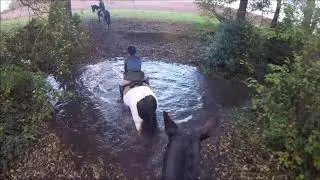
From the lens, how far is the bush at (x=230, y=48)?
40.4ft

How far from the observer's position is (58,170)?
741 centimetres

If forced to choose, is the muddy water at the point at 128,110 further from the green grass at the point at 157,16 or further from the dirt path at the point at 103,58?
the green grass at the point at 157,16

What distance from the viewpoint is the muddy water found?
25.6 feet

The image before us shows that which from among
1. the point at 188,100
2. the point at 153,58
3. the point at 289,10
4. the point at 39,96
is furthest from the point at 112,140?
the point at 153,58

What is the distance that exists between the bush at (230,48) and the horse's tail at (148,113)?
4.86 meters

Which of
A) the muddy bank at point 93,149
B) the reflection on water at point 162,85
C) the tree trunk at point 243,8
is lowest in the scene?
the muddy bank at point 93,149

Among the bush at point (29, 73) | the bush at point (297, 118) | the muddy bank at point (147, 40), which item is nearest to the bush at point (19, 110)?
the bush at point (29, 73)

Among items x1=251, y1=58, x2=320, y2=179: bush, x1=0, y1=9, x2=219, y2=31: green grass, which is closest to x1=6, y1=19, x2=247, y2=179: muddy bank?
x1=251, y1=58, x2=320, y2=179: bush

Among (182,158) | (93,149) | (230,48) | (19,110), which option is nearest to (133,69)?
(93,149)

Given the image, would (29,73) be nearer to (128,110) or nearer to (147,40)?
(128,110)

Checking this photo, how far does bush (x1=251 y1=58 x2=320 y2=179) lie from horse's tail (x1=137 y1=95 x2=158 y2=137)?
86.9 inches

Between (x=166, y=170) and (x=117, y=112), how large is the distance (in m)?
5.10

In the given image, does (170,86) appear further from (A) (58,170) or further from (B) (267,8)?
(B) (267,8)

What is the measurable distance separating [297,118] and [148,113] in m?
2.85
